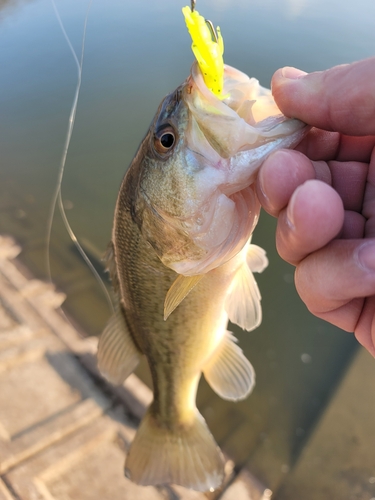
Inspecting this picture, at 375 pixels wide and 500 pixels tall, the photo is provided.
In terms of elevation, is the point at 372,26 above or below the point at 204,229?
below

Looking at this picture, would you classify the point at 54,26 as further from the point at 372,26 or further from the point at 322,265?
the point at 322,265

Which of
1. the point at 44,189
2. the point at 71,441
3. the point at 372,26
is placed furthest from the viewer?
the point at 372,26

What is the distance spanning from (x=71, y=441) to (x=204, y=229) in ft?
5.68

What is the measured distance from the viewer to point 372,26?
669 centimetres

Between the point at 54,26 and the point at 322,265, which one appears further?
the point at 54,26

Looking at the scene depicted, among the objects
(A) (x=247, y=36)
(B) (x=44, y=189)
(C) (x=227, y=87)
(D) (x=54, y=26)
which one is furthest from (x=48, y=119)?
(C) (x=227, y=87)

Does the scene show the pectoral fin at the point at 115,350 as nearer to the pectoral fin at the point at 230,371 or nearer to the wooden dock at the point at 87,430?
the pectoral fin at the point at 230,371

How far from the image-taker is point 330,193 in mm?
777

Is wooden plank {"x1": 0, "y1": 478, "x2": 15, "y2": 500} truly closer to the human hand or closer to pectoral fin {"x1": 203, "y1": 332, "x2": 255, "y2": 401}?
pectoral fin {"x1": 203, "y1": 332, "x2": 255, "y2": 401}

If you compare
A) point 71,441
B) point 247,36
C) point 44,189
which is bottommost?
point 71,441

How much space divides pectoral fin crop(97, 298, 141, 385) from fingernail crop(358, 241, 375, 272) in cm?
113

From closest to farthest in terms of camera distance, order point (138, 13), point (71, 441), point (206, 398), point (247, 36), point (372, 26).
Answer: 1. point (71, 441)
2. point (206, 398)
3. point (247, 36)
4. point (372, 26)
5. point (138, 13)

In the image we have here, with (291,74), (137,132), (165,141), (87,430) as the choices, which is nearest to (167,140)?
(165,141)

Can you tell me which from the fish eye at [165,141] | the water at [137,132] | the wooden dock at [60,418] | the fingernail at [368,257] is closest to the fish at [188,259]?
the fish eye at [165,141]
